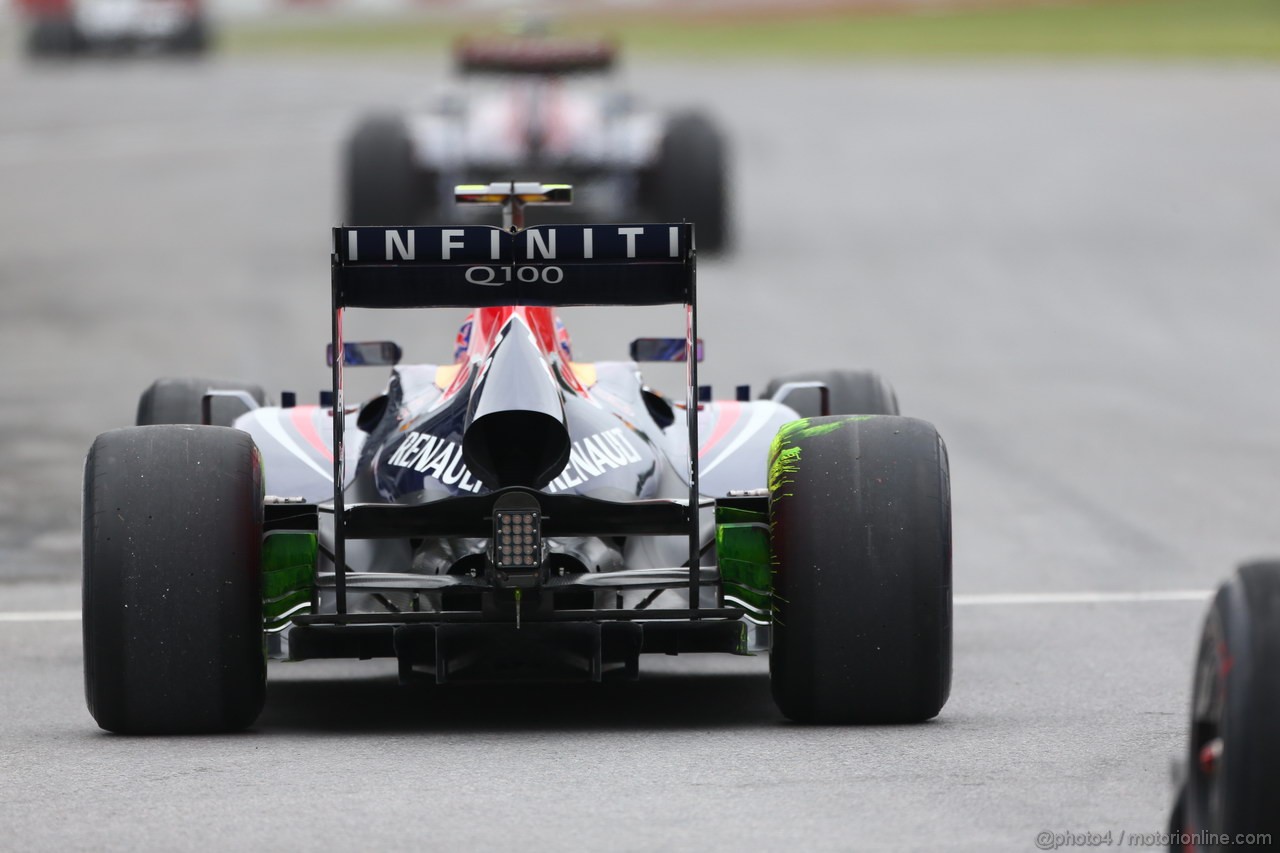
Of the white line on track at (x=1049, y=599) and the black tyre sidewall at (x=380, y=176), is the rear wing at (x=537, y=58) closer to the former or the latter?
the black tyre sidewall at (x=380, y=176)

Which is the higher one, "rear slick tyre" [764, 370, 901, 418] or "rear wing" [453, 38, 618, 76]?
"rear wing" [453, 38, 618, 76]

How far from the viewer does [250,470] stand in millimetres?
7789

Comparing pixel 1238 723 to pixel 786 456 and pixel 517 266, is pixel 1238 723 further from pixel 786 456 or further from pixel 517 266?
pixel 517 266

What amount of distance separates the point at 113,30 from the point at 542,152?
85.8 feet

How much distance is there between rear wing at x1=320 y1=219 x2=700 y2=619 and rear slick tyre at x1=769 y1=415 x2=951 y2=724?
394 mm

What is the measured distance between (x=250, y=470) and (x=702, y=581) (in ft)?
4.99

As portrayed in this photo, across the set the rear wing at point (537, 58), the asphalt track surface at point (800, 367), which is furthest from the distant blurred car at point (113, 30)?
the rear wing at point (537, 58)

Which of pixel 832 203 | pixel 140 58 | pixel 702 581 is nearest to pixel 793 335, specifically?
pixel 832 203

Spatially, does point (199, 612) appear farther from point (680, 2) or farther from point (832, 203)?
point (680, 2)

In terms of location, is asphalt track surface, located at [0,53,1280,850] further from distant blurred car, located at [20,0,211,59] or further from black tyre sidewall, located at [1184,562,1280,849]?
distant blurred car, located at [20,0,211,59]

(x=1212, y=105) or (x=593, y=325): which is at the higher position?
(x=1212, y=105)

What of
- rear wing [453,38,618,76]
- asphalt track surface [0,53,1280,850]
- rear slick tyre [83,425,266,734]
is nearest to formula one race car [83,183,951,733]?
rear slick tyre [83,425,266,734]

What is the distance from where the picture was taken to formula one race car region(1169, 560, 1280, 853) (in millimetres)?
4754

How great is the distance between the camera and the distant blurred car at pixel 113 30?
4619 centimetres
